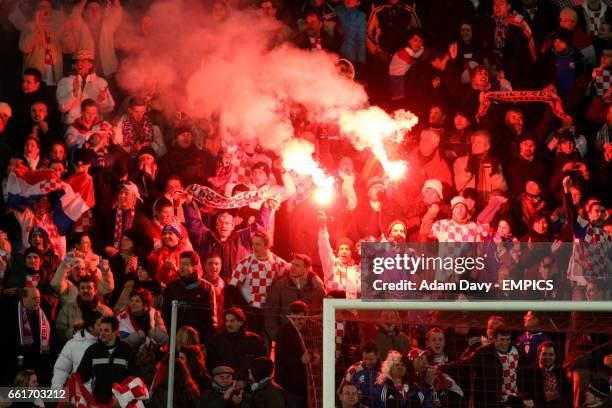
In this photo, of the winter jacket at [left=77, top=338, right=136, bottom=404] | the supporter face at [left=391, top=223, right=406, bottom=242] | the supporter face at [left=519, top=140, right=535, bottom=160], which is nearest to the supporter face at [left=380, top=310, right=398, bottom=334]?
the supporter face at [left=391, top=223, right=406, bottom=242]

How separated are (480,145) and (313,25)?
7.50ft

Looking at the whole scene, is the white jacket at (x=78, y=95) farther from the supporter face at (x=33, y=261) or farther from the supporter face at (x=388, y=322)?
the supporter face at (x=388, y=322)


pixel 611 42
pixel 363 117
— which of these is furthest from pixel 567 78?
pixel 363 117

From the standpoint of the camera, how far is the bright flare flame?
1177cm

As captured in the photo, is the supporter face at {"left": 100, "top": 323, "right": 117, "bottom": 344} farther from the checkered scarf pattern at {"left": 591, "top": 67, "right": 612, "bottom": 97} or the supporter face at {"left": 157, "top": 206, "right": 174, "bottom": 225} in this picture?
the checkered scarf pattern at {"left": 591, "top": 67, "right": 612, "bottom": 97}

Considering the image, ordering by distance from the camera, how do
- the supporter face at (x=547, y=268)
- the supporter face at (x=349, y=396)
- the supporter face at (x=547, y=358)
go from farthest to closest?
1. the supporter face at (x=547, y=268)
2. the supporter face at (x=547, y=358)
3. the supporter face at (x=349, y=396)

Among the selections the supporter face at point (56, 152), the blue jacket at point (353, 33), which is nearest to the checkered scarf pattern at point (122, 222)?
the supporter face at point (56, 152)

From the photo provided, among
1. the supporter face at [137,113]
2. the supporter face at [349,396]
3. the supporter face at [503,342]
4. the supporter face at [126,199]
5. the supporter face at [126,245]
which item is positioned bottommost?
the supporter face at [349,396]

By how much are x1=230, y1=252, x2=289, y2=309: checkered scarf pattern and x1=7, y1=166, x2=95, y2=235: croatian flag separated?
69.2 inches

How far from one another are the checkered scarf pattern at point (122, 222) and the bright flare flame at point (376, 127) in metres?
2.45

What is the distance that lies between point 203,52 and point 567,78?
3.95 m

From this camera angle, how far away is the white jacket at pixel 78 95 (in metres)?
11.7

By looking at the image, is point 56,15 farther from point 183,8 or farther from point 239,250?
point 239,250

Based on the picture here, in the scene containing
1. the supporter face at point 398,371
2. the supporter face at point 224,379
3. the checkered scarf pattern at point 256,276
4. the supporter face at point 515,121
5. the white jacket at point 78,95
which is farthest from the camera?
the supporter face at point 515,121
